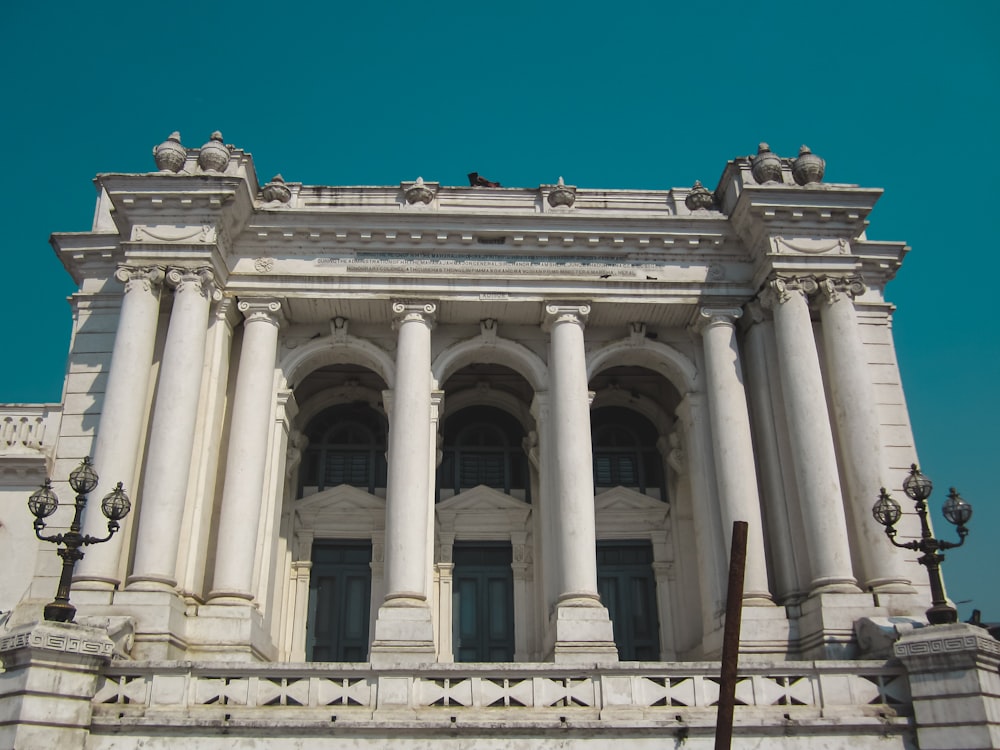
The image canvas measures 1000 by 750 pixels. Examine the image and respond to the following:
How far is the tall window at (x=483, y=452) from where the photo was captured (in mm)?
26359

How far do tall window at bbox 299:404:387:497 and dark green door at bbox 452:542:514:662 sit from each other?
340 cm

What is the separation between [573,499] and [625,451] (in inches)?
276

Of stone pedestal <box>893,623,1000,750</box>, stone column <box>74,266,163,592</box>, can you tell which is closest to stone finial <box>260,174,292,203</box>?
stone column <box>74,266,163,592</box>

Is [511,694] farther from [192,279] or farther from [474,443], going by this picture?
[474,443]

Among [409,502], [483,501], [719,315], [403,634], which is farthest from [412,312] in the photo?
[403,634]

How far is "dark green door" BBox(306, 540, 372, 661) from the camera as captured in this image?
23.8 metres

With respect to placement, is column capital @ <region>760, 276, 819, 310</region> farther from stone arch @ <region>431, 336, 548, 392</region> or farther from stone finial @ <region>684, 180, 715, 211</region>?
stone arch @ <region>431, 336, 548, 392</region>

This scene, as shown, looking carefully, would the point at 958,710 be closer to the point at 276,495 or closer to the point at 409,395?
the point at 409,395

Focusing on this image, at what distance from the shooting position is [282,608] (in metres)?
23.6

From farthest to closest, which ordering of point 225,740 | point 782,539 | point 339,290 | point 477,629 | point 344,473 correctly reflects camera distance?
1. point 344,473
2. point 477,629
3. point 339,290
4. point 782,539
5. point 225,740

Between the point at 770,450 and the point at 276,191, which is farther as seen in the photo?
the point at 276,191

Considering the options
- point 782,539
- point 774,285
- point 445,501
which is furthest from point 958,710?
point 445,501

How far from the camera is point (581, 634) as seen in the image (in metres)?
18.9

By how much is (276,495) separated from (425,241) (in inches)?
275
